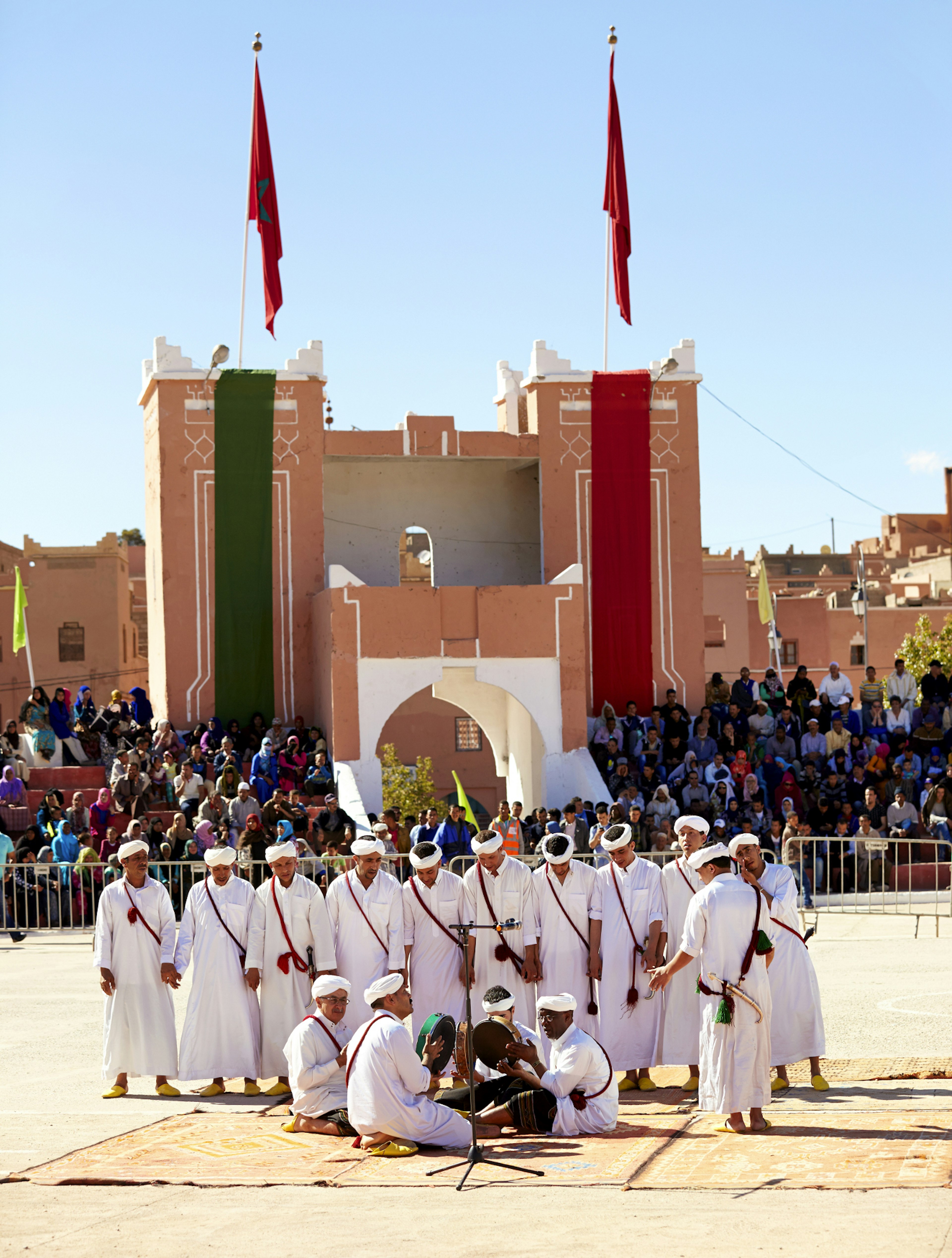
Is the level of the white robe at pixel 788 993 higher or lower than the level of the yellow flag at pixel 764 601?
lower

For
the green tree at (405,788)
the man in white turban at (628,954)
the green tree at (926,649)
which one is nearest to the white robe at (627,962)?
the man in white turban at (628,954)

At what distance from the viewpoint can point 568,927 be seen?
1083 centimetres

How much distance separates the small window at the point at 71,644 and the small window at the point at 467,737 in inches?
400

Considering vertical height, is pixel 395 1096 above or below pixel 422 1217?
above

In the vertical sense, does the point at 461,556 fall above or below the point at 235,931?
above

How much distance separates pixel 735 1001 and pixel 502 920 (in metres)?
2.28

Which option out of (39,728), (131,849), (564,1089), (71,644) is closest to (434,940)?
(131,849)

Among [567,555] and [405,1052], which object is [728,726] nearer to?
[567,555]

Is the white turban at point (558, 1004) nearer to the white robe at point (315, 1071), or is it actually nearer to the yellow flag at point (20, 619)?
the white robe at point (315, 1071)

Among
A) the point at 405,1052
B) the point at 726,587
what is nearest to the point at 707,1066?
the point at 405,1052

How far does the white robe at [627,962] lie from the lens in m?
10.7

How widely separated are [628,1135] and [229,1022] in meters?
3.09

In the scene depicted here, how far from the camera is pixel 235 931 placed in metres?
10.8

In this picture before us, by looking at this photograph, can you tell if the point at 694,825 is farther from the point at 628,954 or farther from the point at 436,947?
the point at 436,947
